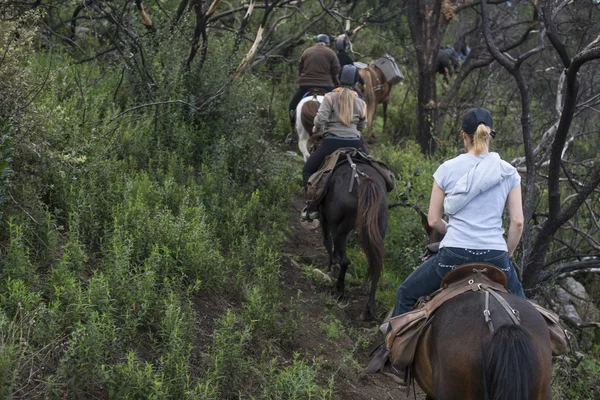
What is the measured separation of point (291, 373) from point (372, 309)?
8.85ft

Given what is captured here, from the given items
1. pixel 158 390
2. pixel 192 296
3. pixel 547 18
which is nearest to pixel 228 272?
pixel 192 296

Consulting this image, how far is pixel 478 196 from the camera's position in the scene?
4.73 m

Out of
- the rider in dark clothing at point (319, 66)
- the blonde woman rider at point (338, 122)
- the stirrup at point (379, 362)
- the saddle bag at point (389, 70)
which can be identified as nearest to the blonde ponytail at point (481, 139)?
the stirrup at point (379, 362)

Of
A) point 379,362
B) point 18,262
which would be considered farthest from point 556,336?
point 18,262

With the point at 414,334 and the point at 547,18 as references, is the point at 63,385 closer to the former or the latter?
the point at 414,334

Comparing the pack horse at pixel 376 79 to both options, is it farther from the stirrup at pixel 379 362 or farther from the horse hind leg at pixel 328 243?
the stirrup at pixel 379 362

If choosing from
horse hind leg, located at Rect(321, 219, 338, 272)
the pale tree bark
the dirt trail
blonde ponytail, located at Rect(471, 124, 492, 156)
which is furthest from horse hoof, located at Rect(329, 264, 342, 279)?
blonde ponytail, located at Rect(471, 124, 492, 156)

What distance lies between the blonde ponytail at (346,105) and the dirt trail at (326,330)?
1923 mm

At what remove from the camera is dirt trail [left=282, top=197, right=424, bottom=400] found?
649cm

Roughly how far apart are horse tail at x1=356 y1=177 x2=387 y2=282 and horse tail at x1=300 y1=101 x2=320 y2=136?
14.2 ft

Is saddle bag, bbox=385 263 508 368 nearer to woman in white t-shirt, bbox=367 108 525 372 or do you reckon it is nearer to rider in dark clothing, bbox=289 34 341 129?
woman in white t-shirt, bbox=367 108 525 372

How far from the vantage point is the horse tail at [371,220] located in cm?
772

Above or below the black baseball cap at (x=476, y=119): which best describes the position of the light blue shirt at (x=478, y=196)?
below

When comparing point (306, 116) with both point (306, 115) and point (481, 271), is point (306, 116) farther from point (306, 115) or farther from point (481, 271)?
point (481, 271)
